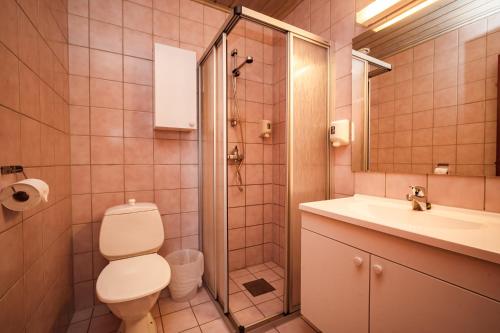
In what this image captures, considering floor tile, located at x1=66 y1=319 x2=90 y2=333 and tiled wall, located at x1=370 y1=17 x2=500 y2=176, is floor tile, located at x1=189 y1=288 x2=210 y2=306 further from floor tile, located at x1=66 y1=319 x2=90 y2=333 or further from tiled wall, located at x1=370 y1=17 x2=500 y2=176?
tiled wall, located at x1=370 y1=17 x2=500 y2=176

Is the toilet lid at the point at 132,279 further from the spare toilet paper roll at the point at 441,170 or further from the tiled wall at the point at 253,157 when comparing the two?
the spare toilet paper roll at the point at 441,170

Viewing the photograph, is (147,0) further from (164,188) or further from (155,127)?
(164,188)

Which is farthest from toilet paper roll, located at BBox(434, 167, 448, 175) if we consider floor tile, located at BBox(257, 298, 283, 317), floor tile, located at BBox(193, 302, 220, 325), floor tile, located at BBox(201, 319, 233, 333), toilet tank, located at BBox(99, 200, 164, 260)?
toilet tank, located at BBox(99, 200, 164, 260)

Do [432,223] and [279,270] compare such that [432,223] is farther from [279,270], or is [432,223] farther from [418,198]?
[279,270]

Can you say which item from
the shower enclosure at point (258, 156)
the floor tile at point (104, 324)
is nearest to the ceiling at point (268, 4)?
the shower enclosure at point (258, 156)

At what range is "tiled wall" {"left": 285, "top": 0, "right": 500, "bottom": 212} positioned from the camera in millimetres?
1021

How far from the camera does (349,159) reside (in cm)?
163

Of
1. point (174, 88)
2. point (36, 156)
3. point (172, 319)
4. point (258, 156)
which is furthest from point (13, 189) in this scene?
point (258, 156)

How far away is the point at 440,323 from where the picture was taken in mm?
721

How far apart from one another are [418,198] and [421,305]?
2.17 ft

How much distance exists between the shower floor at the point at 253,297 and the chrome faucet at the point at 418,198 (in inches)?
47.3

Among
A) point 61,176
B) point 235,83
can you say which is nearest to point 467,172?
point 235,83

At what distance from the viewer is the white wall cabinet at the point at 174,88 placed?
1722 mm

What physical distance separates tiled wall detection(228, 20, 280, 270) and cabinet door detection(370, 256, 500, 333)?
5.05 ft
